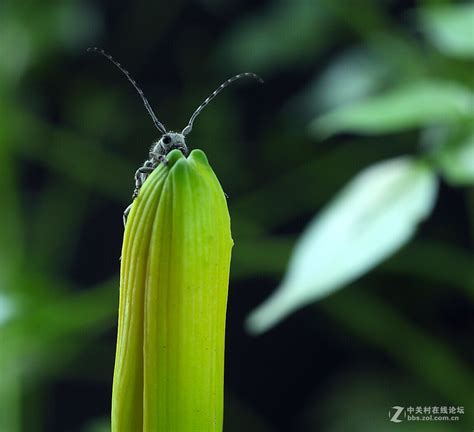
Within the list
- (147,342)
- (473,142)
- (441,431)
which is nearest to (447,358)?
(441,431)

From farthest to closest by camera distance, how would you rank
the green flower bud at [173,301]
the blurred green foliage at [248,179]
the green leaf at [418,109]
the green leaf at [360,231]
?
the blurred green foliage at [248,179] → the green leaf at [418,109] → the green leaf at [360,231] → the green flower bud at [173,301]

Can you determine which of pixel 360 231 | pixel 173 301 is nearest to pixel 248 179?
pixel 360 231

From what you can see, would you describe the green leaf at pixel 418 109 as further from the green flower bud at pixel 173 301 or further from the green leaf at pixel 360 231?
the green flower bud at pixel 173 301

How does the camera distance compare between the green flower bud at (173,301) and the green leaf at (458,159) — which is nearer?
the green flower bud at (173,301)

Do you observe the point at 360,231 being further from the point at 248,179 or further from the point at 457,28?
the point at 248,179

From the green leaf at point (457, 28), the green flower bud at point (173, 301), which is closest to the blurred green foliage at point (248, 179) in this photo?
the green leaf at point (457, 28)

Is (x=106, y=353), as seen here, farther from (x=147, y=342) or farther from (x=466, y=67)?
(x=147, y=342)

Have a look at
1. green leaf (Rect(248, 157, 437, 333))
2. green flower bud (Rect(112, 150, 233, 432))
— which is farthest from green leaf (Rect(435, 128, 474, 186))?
green flower bud (Rect(112, 150, 233, 432))
